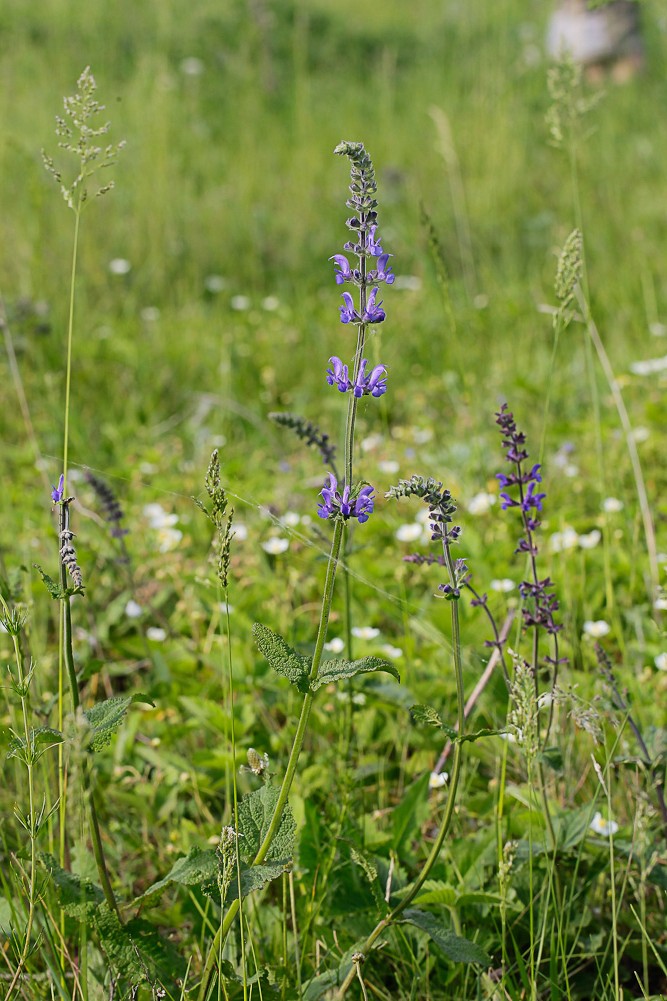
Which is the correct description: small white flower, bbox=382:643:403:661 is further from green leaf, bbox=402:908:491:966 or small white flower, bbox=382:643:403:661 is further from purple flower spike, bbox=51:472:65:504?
purple flower spike, bbox=51:472:65:504

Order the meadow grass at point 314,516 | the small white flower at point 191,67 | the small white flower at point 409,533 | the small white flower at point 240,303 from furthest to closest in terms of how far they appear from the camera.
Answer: the small white flower at point 191,67
the small white flower at point 240,303
the small white flower at point 409,533
the meadow grass at point 314,516

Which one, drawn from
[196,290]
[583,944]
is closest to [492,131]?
[196,290]

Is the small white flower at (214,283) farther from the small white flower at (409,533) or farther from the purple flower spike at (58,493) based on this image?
the purple flower spike at (58,493)

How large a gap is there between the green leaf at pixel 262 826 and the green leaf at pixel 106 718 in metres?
0.19

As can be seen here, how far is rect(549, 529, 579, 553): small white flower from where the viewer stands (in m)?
2.43

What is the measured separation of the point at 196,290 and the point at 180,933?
3440mm

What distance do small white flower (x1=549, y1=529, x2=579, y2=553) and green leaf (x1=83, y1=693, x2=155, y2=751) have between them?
1359 millimetres

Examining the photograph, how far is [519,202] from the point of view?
5.30 m

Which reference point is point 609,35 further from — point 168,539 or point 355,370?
point 355,370

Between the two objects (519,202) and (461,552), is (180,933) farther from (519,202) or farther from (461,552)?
(519,202)

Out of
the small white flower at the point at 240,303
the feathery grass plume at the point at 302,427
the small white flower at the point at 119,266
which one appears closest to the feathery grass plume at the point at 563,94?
the feathery grass plume at the point at 302,427

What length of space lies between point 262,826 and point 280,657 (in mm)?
254

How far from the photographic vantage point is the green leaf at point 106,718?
121 centimetres

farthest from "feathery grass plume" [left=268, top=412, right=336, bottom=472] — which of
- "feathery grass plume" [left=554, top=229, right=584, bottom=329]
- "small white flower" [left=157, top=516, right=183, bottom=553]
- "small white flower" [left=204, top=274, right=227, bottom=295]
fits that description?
"small white flower" [left=204, top=274, right=227, bottom=295]
